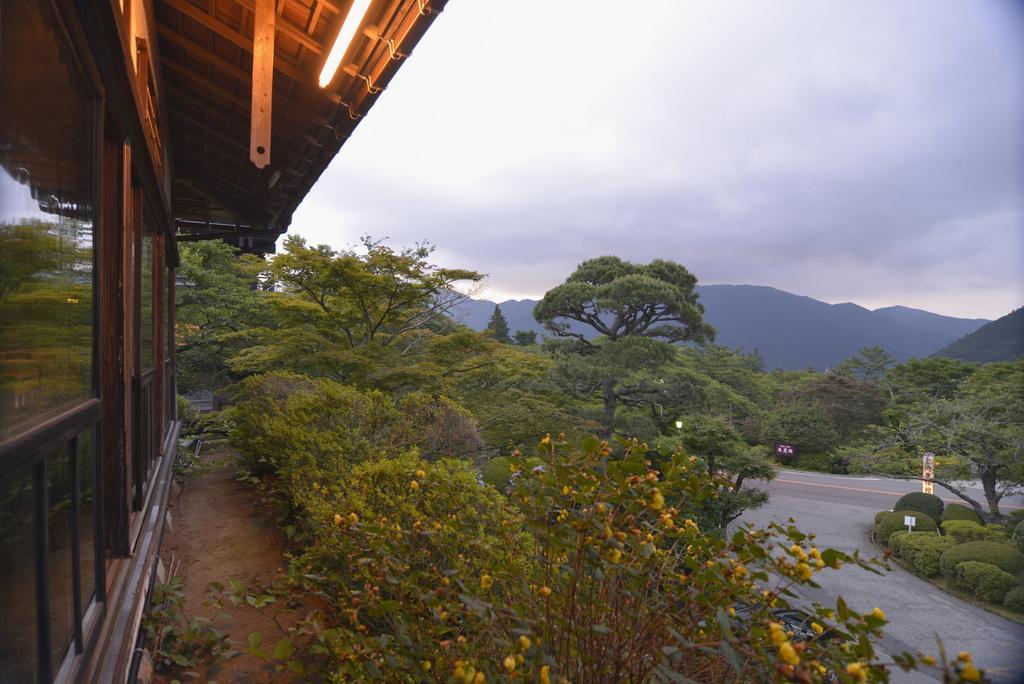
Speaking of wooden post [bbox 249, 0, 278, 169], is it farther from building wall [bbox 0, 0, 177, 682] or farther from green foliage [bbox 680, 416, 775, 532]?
green foliage [bbox 680, 416, 775, 532]

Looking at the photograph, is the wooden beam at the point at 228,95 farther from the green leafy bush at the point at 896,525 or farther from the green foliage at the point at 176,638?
the green leafy bush at the point at 896,525

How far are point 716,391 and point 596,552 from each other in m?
12.5

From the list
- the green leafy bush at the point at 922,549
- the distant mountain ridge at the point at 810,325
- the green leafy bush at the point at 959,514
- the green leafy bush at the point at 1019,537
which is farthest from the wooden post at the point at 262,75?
the distant mountain ridge at the point at 810,325

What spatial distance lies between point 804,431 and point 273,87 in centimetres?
2126

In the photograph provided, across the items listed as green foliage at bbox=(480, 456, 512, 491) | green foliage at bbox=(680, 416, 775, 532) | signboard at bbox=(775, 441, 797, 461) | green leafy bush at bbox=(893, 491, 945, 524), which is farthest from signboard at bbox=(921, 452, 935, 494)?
green foliage at bbox=(480, 456, 512, 491)

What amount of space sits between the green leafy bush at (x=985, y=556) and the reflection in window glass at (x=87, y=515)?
474 inches

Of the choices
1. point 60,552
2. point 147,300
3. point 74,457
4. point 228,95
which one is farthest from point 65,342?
point 228,95

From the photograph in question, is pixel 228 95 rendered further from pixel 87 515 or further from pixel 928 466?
pixel 928 466

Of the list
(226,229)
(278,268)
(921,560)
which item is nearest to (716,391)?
(921,560)

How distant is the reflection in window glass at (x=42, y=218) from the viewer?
0.80 meters

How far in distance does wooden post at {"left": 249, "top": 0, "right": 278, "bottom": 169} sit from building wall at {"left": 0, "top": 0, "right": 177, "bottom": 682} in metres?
0.43

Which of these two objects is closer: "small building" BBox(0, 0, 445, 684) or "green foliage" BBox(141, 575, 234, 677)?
"small building" BBox(0, 0, 445, 684)

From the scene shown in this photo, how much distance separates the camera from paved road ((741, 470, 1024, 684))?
671 cm

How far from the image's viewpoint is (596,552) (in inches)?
41.2
